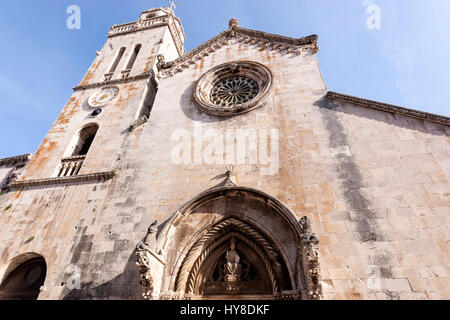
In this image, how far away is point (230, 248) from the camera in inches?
304

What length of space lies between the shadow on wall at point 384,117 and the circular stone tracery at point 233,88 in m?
2.39

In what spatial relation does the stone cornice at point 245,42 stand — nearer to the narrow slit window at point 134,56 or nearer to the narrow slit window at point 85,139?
the narrow slit window at point 134,56

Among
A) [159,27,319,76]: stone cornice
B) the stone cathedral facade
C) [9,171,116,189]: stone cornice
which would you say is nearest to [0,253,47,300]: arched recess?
the stone cathedral facade

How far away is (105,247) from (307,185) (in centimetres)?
633

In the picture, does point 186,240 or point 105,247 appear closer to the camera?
point 186,240

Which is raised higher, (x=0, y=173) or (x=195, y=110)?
(x=195, y=110)

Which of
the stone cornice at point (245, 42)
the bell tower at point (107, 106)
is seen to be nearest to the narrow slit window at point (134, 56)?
the bell tower at point (107, 106)

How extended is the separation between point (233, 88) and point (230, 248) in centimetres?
727

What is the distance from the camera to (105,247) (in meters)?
8.19

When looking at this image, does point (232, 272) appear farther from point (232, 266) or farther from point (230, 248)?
point (230, 248)

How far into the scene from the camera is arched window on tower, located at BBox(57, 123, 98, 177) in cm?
1119

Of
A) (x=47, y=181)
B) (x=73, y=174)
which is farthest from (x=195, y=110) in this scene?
(x=47, y=181)

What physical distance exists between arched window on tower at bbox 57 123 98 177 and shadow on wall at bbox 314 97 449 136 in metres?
9.79

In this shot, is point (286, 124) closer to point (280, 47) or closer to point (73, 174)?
point (280, 47)
